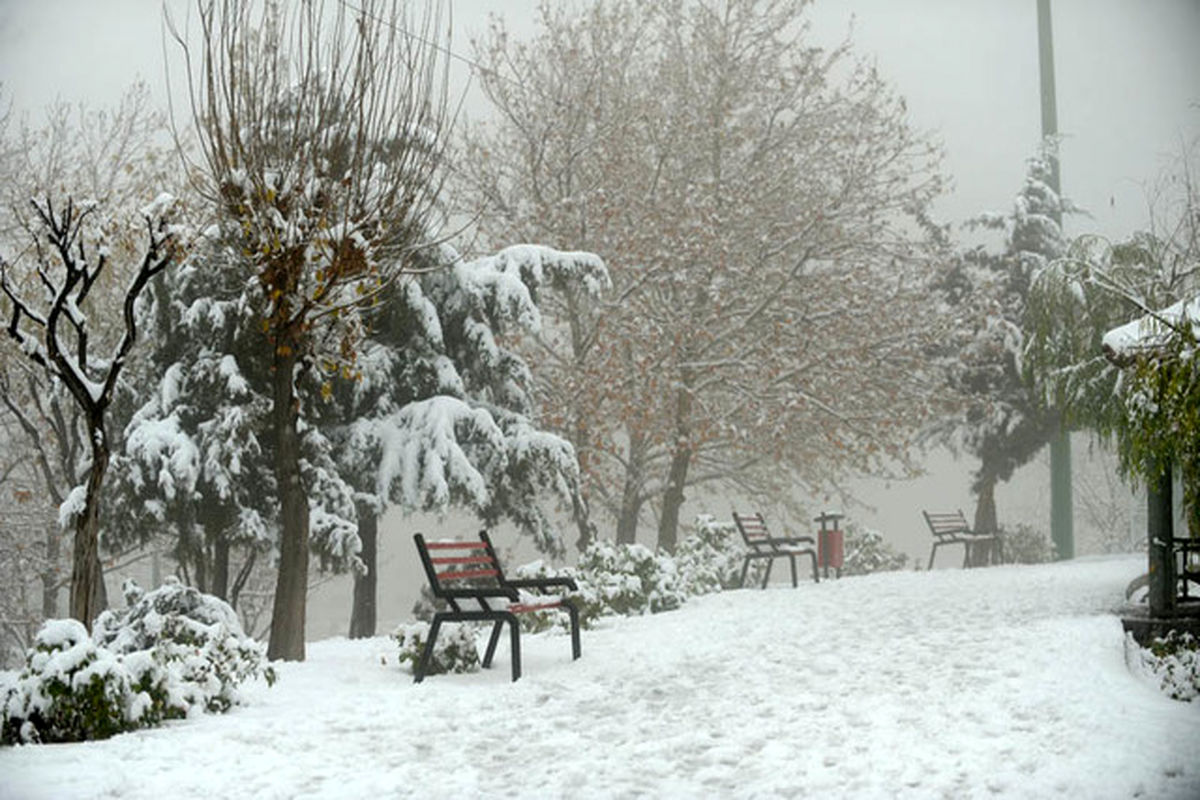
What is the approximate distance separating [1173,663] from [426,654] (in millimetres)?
5050

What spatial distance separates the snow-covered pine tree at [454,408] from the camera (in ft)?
43.6

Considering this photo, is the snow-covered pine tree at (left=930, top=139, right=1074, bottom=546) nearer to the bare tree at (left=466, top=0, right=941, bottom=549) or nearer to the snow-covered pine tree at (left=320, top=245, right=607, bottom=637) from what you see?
the bare tree at (left=466, top=0, right=941, bottom=549)

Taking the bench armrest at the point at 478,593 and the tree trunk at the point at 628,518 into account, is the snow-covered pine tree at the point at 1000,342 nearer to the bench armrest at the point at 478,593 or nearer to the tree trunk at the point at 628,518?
the tree trunk at the point at 628,518

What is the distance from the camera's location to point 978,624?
9.62 m

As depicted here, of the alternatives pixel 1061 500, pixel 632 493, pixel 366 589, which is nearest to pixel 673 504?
pixel 632 493

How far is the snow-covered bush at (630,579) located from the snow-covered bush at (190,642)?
411 cm

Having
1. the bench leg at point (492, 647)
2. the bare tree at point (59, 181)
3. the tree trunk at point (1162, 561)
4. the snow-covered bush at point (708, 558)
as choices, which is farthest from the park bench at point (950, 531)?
the bare tree at point (59, 181)

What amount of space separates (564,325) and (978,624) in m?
12.2

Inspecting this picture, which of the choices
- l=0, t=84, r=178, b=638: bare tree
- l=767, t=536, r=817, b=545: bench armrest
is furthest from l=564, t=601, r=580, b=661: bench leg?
l=0, t=84, r=178, b=638: bare tree

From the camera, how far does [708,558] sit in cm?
1516

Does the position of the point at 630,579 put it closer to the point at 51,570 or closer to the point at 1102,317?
the point at 1102,317

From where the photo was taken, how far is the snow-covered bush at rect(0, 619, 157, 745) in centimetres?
575

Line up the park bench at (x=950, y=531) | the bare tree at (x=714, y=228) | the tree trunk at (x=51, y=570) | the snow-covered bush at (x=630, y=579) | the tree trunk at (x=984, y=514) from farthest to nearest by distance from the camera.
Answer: the tree trunk at (x=984, y=514) < the tree trunk at (x=51, y=570) < the park bench at (x=950, y=531) < the bare tree at (x=714, y=228) < the snow-covered bush at (x=630, y=579)

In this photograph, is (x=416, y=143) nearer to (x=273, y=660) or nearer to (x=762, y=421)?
(x=273, y=660)
